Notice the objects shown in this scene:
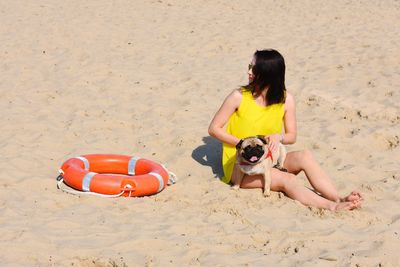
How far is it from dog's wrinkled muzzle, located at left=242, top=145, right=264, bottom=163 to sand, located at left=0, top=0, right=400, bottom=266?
399 mm

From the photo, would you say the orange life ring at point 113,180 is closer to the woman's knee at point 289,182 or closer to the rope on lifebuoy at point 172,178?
the rope on lifebuoy at point 172,178

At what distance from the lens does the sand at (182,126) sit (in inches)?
144

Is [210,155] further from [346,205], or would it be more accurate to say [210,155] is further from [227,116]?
[346,205]

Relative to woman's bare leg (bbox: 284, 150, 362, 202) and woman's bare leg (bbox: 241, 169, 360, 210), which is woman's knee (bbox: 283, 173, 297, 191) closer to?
woman's bare leg (bbox: 241, 169, 360, 210)

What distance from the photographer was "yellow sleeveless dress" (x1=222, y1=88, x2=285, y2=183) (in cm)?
461

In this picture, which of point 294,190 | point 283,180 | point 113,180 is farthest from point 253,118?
point 113,180

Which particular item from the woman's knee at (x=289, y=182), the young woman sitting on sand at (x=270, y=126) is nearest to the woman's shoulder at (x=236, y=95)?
the young woman sitting on sand at (x=270, y=126)

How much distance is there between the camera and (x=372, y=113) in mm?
6781

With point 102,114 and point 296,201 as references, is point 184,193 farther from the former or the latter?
point 102,114

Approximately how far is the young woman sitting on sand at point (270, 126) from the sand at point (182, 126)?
0.42 feet

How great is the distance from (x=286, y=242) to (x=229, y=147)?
1.23 meters

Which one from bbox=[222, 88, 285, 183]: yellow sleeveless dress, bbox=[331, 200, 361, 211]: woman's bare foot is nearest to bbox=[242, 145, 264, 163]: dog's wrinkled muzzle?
bbox=[222, 88, 285, 183]: yellow sleeveless dress

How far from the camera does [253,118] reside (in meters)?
4.62

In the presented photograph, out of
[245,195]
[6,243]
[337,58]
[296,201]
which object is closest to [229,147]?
[245,195]
